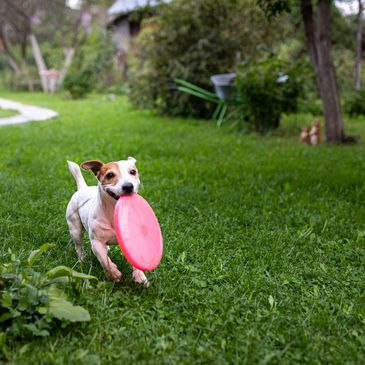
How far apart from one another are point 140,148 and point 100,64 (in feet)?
49.5

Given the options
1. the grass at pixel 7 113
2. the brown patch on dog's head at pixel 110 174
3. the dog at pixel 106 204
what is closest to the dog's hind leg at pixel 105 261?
the dog at pixel 106 204

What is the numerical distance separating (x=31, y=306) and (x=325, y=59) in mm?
6528

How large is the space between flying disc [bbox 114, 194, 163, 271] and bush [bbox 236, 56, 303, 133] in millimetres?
6170

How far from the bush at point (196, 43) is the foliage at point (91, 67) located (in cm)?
625

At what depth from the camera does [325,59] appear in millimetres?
7594

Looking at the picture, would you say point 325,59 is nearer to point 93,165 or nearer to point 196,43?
point 196,43

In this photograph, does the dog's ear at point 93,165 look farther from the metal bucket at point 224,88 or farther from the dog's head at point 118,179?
the metal bucket at point 224,88

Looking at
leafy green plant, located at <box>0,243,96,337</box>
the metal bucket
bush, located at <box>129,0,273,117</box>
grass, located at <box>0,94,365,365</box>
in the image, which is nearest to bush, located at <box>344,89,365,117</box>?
bush, located at <box>129,0,273,117</box>

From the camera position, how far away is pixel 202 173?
5.84m

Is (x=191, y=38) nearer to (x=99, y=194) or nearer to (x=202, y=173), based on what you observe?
(x=202, y=173)

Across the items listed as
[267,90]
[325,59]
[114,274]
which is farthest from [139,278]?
[267,90]

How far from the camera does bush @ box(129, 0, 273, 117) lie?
37.2 ft

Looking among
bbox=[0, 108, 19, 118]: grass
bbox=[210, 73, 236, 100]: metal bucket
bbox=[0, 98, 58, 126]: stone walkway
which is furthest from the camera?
bbox=[0, 108, 19, 118]: grass

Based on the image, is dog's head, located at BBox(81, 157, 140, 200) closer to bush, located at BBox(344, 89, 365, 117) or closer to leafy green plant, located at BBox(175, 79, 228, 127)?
leafy green plant, located at BBox(175, 79, 228, 127)
